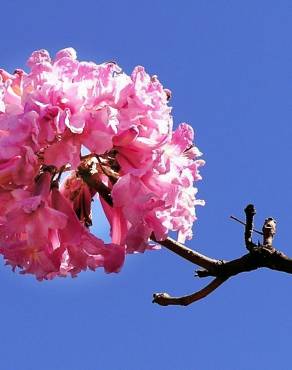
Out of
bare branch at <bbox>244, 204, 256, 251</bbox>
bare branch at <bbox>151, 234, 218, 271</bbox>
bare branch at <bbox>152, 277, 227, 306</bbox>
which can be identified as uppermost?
bare branch at <bbox>244, 204, 256, 251</bbox>

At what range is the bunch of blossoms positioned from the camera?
326cm

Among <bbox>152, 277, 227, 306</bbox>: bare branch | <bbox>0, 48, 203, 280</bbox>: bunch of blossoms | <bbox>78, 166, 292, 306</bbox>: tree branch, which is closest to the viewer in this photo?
<bbox>0, 48, 203, 280</bbox>: bunch of blossoms

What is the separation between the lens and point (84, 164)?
11.5 feet

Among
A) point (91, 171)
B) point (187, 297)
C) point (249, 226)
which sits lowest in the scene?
point (187, 297)

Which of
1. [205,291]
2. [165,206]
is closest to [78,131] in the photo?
[165,206]

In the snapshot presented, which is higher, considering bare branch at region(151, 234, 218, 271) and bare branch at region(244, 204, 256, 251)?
bare branch at region(244, 204, 256, 251)

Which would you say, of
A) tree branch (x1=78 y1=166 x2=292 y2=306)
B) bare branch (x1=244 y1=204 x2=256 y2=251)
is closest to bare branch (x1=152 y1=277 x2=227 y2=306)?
tree branch (x1=78 y1=166 x2=292 y2=306)

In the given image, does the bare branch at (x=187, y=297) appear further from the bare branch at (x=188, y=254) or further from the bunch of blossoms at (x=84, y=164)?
the bunch of blossoms at (x=84, y=164)

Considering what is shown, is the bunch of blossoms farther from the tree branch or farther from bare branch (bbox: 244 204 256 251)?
bare branch (bbox: 244 204 256 251)

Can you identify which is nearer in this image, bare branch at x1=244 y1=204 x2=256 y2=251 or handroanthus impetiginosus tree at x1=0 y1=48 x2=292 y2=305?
handroanthus impetiginosus tree at x1=0 y1=48 x2=292 y2=305

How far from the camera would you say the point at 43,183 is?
337 centimetres

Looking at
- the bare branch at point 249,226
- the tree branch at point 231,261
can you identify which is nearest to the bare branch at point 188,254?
the tree branch at point 231,261

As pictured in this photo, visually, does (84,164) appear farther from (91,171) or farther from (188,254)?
(188,254)

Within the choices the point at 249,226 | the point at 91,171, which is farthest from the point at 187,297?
the point at 91,171
